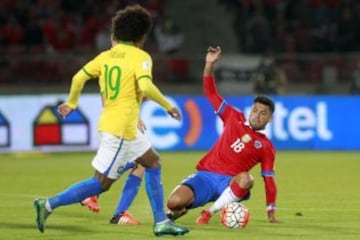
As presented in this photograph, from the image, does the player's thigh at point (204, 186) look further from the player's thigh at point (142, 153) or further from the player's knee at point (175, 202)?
the player's thigh at point (142, 153)

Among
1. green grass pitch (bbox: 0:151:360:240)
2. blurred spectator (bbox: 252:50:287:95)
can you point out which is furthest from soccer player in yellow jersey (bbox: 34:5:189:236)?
blurred spectator (bbox: 252:50:287:95)

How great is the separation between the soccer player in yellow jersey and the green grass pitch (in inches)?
12.8

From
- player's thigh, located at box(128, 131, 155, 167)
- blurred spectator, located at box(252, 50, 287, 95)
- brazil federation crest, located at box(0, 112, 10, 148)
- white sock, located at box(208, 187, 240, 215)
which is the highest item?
player's thigh, located at box(128, 131, 155, 167)

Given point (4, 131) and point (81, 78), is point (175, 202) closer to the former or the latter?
point (81, 78)

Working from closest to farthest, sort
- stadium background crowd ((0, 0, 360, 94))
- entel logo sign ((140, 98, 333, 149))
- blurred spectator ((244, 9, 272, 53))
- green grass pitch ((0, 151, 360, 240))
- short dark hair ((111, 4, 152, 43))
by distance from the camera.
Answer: short dark hair ((111, 4, 152, 43)) → green grass pitch ((0, 151, 360, 240)) → entel logo sign ((140, 98, 333, 149)) → stadium background crowd ((0, 0, 360, 94)) → blurred spectator ((244, 9, 272, 53))

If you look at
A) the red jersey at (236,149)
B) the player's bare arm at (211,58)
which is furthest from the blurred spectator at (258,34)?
the player's bare arm at (211,58)

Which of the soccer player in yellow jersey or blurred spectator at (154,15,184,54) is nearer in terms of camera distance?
the soccer player in yellow jersey

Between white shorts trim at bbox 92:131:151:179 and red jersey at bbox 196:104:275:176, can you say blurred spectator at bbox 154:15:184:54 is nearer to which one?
red jersey at bbox 196:104:275:176

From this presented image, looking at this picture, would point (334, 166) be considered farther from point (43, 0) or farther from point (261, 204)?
point (43, 0)

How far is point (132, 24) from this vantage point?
31.1 ft

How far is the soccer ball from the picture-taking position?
10.1 meters

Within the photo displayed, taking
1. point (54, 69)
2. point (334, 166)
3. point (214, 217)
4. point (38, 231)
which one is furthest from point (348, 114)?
point (38, 231)

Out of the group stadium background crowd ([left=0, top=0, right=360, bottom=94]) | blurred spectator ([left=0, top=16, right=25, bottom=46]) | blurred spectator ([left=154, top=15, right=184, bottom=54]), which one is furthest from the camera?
blurred spectator ([left=154, top=15, right=184, bottom=54])

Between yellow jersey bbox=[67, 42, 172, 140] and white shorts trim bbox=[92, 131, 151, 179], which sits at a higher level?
yellow jersey bbox=[67, 42, 172, 140]
